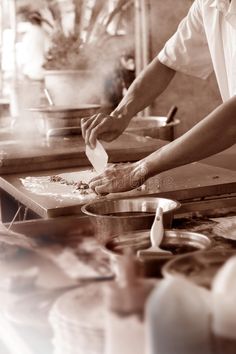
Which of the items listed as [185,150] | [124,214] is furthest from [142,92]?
[124,214]

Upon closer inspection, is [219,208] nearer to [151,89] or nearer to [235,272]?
[151,89]

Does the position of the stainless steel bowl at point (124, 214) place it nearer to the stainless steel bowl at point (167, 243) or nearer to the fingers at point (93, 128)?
the stainless steel bowl at point (167, 243)

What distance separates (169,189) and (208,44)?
106cm

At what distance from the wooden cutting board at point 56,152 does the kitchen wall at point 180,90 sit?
2046mm

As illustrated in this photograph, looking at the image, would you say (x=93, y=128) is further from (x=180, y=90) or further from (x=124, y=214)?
(x=180, y=90)

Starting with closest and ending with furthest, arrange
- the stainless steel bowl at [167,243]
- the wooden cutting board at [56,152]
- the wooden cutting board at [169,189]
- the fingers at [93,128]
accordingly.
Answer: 1. the stainless steel bowl at [167,243]
2. the wooden cutting board at [169,189]
3. the fingers at [93,128]
4. the wooden cutting board at [56,152]

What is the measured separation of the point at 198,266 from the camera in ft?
4.50

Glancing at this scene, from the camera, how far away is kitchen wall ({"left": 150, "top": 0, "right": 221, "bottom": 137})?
6.04 m

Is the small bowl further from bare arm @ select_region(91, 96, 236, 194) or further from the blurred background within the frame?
the blurred background

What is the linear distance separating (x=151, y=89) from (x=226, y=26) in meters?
0.68

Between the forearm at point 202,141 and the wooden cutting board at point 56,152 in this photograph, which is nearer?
the forearm at point 202,141

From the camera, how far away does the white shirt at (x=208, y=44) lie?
123 inches

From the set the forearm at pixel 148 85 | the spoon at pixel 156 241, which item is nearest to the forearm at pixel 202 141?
the spoon at pixel 156 241

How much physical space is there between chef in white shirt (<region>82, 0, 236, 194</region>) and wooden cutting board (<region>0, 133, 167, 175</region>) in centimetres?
31
